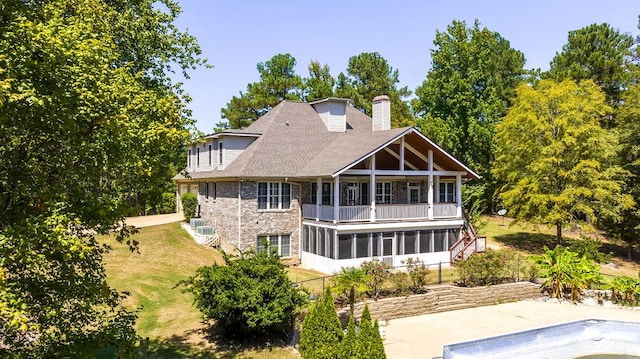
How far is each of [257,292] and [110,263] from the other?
38.5ft

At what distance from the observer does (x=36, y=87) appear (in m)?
7.62

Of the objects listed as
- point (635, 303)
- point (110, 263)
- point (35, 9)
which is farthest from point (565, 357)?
point (110, 263)

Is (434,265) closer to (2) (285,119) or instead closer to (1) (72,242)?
(2) (285,119)

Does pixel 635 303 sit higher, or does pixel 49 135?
pixel 49 135

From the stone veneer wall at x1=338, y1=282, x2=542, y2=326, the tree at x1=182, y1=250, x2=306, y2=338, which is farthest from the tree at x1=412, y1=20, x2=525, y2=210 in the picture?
the tree at x1=182, y1=250, x2=306, y2=338

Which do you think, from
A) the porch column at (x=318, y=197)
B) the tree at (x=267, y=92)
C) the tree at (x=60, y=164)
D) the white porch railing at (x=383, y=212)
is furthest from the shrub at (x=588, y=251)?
the tree at (x=267, y=92)

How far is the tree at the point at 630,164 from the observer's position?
32.3 metres

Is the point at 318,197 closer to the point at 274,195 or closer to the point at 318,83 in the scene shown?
the point at 274,195

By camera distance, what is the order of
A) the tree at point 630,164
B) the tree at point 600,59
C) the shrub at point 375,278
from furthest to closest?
the tree at point 600,59, the tree at point 630,164, the shrub at point 375,278

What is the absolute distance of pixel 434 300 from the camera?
1994 centimetres

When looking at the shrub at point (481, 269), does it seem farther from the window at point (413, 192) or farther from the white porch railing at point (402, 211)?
the window at point (413, 192)

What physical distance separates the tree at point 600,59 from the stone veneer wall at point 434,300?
86.8 ft

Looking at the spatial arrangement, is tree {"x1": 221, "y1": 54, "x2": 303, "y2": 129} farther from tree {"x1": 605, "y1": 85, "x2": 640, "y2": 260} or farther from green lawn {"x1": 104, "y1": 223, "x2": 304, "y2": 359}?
tree {"x1": 605, "y1": 85, "x2": 640, "y2": 260}

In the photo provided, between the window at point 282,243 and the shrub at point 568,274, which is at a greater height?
the window at point 282,243
